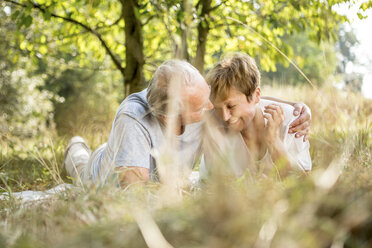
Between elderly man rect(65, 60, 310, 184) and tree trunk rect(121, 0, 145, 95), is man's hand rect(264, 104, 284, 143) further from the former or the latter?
tree trunk rect(121, 0, 145, 95)

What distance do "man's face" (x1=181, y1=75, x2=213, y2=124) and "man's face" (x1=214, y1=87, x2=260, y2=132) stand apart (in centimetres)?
23

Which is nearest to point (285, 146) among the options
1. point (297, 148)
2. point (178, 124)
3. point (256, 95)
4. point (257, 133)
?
point (297, 148)

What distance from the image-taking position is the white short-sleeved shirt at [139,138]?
2654 millimetres

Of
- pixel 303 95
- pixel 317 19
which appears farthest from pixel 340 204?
pixel 303 95

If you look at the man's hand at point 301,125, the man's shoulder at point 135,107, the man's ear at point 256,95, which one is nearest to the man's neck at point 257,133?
the man's ear at point 256,95

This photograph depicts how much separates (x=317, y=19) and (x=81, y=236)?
504 cm

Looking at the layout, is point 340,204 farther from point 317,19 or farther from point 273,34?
point 273,34

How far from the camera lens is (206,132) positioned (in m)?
3.23

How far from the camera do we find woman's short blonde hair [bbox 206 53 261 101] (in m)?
2.93

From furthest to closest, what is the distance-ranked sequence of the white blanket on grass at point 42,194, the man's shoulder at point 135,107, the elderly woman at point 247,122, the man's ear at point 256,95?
the man's ear at point 256,95 → the elderly woman at point 247,122 → the man's shoulder at point 135,107 → the white blanket on grass at point 42,194

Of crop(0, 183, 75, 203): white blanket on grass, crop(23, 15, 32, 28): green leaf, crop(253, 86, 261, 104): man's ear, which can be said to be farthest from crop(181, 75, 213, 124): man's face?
crop(23, 15, 32, 28): green leaf

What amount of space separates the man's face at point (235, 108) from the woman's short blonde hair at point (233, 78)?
0.11 ft

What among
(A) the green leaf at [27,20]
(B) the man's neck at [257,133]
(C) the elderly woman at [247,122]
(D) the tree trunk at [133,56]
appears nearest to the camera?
(C) the elderly woman at [247,122]

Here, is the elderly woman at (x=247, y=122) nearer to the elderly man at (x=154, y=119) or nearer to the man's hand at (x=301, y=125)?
the man's hand at (x=301, y=125)
